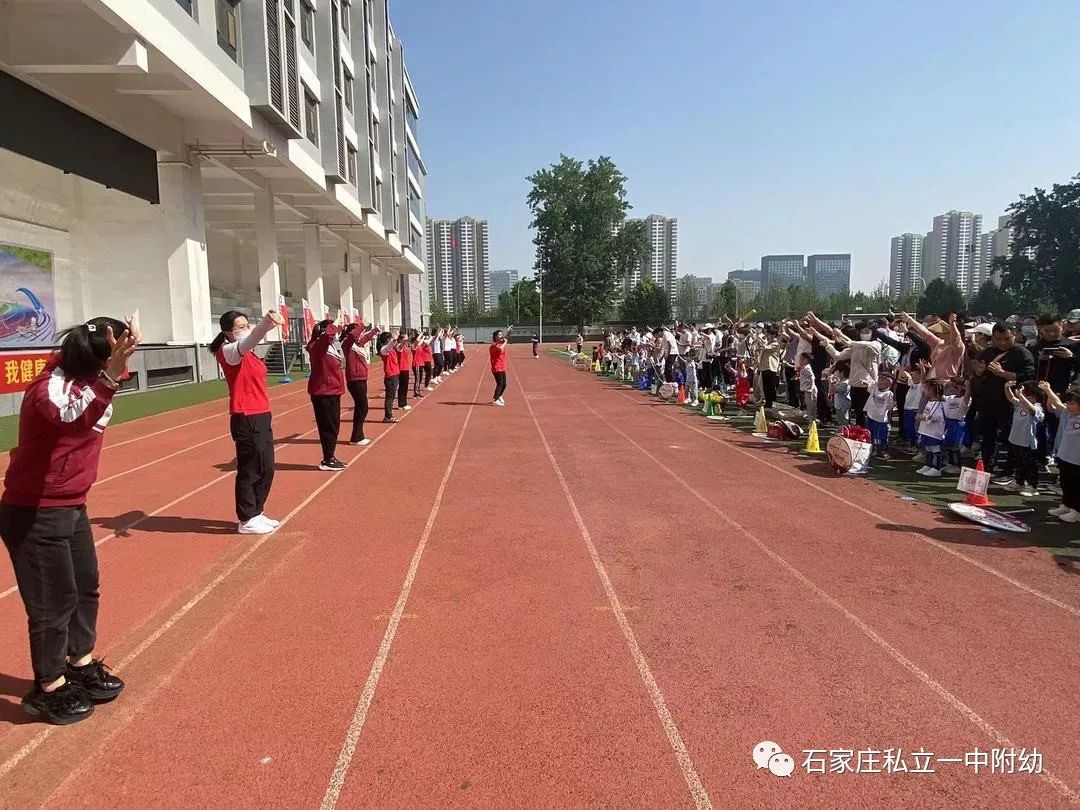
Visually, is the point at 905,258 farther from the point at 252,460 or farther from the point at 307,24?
the point at 252,460

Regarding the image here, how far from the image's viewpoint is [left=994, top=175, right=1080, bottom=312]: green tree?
155ft

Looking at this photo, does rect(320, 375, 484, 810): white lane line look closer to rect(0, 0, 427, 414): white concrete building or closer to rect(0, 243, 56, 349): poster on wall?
rect(0, 0, 427, 414): white concrete building

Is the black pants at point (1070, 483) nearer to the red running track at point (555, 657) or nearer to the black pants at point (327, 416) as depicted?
the red running track at point (555, 657)

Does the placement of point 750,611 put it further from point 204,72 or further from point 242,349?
point 204,72

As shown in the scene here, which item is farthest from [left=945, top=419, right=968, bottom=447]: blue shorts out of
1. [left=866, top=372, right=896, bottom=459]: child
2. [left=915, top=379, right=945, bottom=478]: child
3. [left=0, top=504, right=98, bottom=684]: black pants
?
[left=0, top=504, right=98, bottom=684]: black pants

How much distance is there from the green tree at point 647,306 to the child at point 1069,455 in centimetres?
6663

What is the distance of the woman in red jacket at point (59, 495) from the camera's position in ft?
9.41

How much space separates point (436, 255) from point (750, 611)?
126 m

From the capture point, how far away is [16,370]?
12.7m

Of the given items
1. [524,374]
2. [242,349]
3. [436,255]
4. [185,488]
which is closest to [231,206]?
[524,374]

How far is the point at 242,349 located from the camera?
16.4 feet

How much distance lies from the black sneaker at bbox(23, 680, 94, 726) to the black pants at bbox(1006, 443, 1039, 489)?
8310mm

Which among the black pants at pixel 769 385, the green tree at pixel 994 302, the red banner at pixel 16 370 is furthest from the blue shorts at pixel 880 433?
the green tree at pixel 994 302

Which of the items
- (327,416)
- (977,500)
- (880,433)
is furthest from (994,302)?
(327,416)
